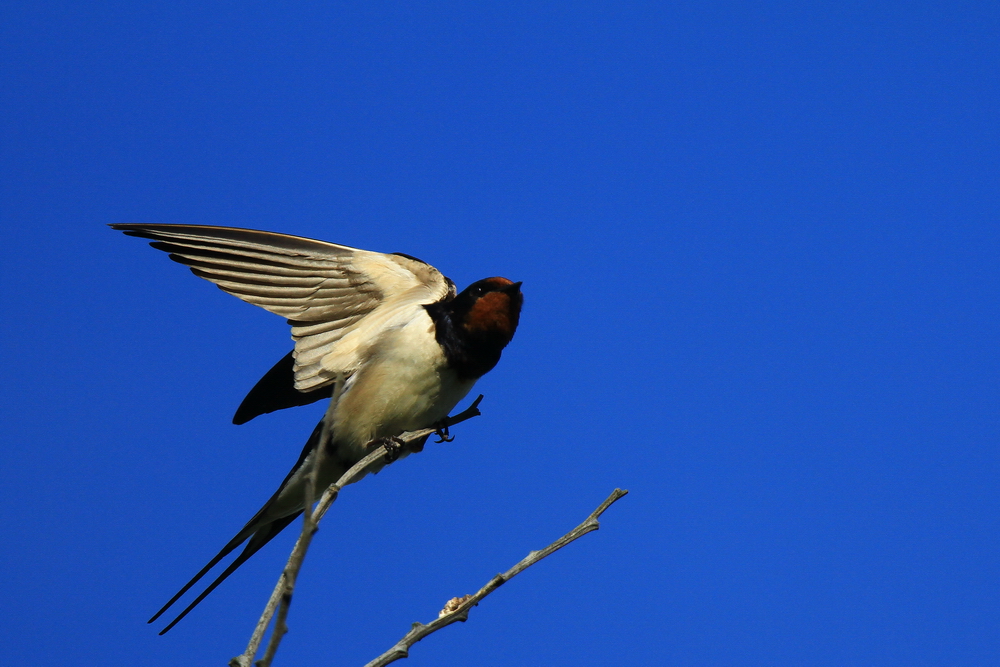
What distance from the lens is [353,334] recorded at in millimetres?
3689

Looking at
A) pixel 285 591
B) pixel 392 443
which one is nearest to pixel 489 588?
pixel 285 591

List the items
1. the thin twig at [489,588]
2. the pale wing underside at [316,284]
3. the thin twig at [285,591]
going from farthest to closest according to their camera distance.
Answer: the pale wing underside at [316,284], the thin twig at [489,588], the thin twig at [285,591]

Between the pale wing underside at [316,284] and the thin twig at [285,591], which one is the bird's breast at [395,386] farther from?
the thin twig at [285,591]

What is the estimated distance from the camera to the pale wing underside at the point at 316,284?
3.49 m

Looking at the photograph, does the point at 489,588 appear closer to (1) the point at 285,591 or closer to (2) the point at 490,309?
(1) the point at 285,591

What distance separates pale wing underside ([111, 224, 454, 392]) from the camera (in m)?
3.49

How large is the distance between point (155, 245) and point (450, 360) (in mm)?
1186

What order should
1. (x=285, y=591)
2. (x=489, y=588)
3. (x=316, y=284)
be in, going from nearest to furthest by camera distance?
(x=285, y=591), (x=489, y=588), (x=316, y=284)

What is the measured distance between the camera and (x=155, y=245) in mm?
3326

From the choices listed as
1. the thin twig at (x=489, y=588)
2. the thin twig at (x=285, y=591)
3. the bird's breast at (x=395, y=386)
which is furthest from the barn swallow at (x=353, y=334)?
the thin twig at (x=489, y=588)

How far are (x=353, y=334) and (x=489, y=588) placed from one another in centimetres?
190

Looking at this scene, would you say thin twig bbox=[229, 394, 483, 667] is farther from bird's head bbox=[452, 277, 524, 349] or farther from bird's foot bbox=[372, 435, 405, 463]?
bird's head bbox=[452, 277, 524, 349]

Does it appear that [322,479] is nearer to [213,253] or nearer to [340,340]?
[340,340]

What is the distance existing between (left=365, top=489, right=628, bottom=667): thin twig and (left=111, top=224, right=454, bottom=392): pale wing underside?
1.77 metres
